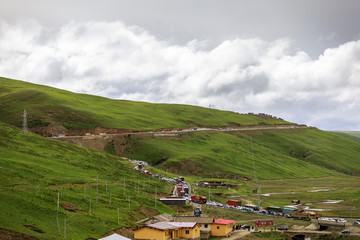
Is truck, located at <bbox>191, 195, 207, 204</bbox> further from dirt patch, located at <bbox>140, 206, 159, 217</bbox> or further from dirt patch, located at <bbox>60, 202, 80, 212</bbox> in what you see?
dirt patch, located at <bbox>60, 202, 80, 212</bbox>

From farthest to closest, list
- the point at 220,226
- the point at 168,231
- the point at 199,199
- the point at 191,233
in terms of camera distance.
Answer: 1. the point at 199,199
2. the point at 220,226
3. the point at 191,233
4. the point at 168,231

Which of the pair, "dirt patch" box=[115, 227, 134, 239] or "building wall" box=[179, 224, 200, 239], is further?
"building wall" box=[179, 224, 200, 239]

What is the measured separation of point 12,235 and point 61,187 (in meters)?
37.8

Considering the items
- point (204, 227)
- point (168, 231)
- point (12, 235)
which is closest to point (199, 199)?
point (204, 227)

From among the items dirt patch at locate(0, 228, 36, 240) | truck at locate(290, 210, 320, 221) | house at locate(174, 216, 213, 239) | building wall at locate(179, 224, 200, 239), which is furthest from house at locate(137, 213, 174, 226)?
truck at locate(290, 210, 320, 221)

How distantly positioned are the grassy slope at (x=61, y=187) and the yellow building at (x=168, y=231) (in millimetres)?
6734

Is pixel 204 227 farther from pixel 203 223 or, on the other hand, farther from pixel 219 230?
pixel 219 230

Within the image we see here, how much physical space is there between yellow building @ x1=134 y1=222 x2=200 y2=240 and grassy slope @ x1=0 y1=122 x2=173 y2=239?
6734 mm

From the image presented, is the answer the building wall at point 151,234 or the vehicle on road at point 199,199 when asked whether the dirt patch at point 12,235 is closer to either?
the building wall at point 151,234

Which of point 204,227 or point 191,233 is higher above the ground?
point 204,227

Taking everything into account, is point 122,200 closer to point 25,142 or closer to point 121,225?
point 121,225

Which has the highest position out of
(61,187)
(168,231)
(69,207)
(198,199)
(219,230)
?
(61,187)

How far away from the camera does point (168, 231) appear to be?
80.0 m

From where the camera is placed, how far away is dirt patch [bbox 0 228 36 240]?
2421 inches
